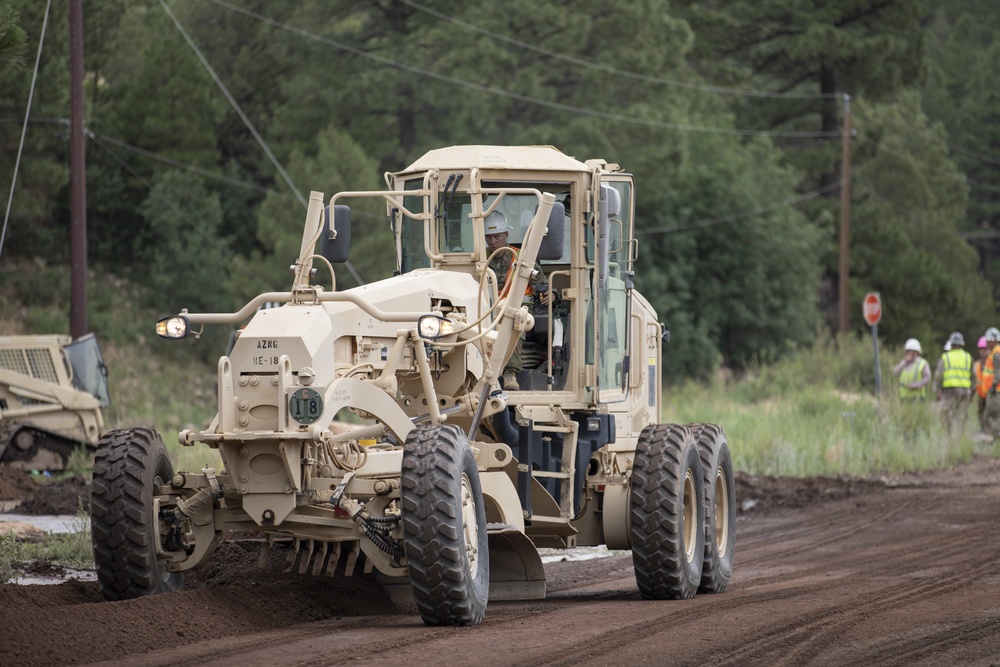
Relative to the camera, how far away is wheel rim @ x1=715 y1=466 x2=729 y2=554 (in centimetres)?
1350

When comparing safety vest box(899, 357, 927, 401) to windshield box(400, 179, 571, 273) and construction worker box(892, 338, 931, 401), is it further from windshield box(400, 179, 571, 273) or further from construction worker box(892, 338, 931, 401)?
windshield box(400, 179, 571, 273)

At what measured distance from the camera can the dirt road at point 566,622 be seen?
28.2 feet

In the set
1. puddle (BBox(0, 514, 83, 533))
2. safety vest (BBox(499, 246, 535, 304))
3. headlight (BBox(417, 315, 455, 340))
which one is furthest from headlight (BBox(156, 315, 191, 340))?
puddle (BBox(0, 514, 83, 533))

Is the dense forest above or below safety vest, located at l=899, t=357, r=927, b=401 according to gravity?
above

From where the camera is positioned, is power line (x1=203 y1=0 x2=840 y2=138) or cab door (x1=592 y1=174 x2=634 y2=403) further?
power line (x1=203 y1=0 x2=840 y2=138)

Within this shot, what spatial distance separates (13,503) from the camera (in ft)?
62.5

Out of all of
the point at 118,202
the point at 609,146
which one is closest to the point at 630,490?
the point at 609,146

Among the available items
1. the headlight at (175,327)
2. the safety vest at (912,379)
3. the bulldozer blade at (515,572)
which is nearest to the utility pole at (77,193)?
the safety vest at (912,379)

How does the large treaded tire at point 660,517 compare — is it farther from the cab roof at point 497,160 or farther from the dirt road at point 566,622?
the cab roof at point 497,160

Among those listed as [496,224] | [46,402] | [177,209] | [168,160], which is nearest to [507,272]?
[496,224]

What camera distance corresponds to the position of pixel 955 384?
27625mm

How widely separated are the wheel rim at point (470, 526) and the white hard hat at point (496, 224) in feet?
9.10

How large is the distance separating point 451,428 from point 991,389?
19551 mm

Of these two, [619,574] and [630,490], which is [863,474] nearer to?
[619,574]
